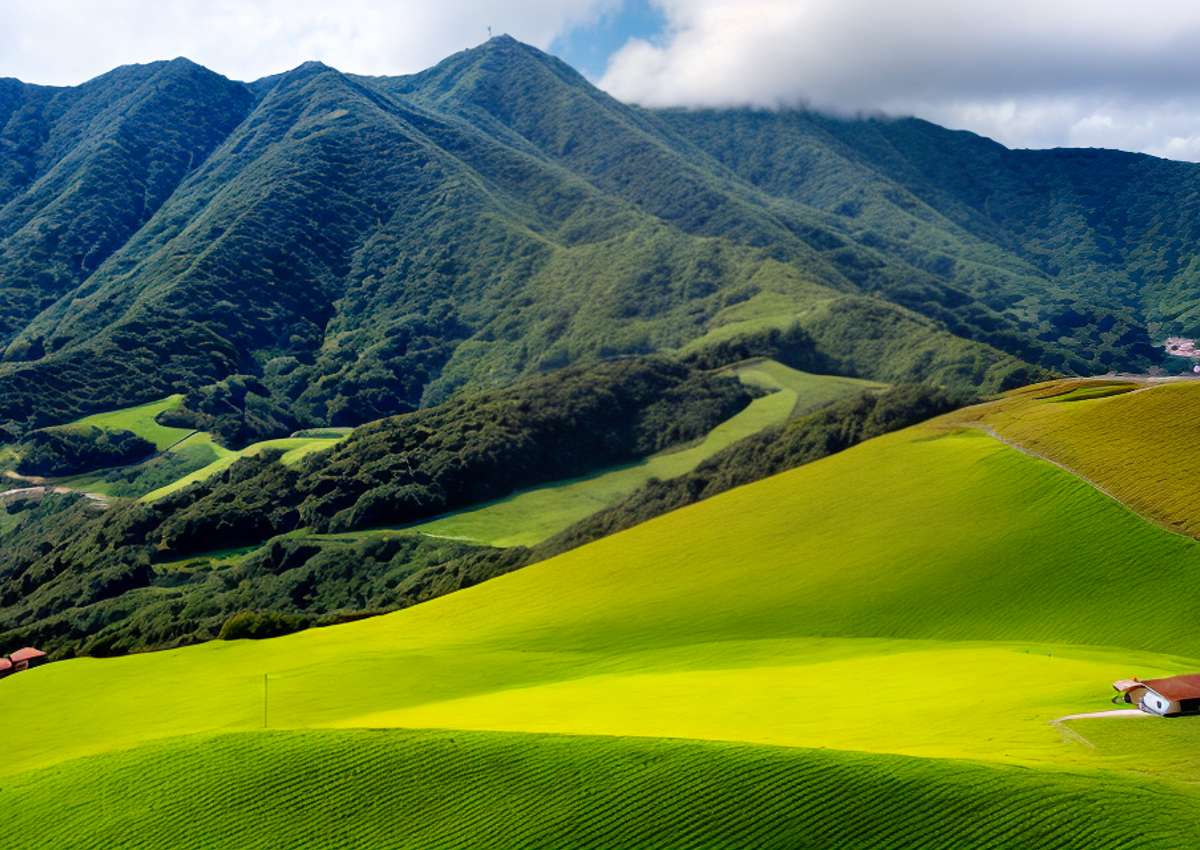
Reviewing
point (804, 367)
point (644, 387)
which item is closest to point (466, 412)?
point (644, 387)

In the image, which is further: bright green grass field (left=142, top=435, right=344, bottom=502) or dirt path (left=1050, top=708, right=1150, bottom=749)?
bright green grass field (left=142, top=435, right=344, bottom=502)

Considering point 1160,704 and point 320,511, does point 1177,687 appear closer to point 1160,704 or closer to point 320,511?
point 1160,704

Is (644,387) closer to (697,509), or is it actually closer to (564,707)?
(697,509)

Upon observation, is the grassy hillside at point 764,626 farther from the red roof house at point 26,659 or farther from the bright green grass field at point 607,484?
the bright green grass field at point 607,484

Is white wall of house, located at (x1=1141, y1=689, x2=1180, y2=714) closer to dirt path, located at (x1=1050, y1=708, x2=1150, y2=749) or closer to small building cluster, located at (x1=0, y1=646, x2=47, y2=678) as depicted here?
dirt path, located at (x1=1050, y1=708, x2=1150, y2=749)

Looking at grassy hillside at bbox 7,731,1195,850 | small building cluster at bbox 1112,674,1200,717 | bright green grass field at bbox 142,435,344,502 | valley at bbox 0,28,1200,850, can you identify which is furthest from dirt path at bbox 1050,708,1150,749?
bright green grass field at bbox 142,435,344,502

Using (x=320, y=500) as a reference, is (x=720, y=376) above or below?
above

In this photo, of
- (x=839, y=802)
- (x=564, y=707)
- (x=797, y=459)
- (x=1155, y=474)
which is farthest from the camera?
(x=797, y=459)
